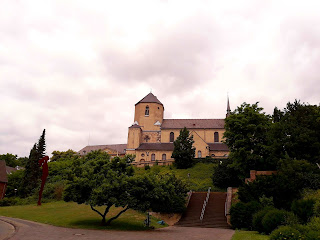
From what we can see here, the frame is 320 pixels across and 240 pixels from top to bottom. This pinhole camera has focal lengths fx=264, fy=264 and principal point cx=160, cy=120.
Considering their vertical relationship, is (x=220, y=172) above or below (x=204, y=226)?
above

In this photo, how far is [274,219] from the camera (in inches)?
613

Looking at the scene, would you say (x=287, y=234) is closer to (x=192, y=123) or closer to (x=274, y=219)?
(x=274, y=219)

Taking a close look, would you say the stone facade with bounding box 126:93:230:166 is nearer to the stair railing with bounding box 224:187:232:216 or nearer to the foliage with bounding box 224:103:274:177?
the foliage with bounding box 224:103:274:177

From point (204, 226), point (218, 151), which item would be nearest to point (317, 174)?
point (204, 226)

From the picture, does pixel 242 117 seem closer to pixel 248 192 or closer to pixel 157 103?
pixel 248 192

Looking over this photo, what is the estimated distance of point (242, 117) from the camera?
1318 inches

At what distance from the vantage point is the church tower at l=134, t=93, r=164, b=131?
69.4 meters

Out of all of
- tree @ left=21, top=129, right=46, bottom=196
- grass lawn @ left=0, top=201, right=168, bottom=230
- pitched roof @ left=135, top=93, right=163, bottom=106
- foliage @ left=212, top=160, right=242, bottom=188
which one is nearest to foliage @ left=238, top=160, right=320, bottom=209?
grass lawn @ left=0, top=201, right=168, bottom=230

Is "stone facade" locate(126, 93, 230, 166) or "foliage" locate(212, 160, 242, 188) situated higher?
"stone facade" locate(126, 93, 230, 166)

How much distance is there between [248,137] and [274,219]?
17.3 m

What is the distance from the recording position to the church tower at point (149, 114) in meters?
69.4

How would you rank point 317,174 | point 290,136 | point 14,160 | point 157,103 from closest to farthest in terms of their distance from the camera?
point 317,174 → point 290,136 → point 157,103 → point 14,160

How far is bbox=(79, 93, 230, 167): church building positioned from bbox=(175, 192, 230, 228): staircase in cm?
2778

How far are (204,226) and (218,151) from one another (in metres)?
41.2
